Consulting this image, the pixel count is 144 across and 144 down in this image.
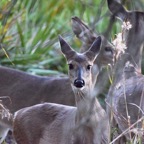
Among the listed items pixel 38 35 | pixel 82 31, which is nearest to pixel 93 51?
pixel 82 31

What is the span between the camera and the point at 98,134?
271 inches

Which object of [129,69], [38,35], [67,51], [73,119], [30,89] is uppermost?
[67,51]

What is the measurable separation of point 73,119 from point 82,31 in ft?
9.99

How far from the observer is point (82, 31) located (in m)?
10.0

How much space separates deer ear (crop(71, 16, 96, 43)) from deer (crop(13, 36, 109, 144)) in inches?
90.1

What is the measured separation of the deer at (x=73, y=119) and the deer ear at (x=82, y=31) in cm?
229

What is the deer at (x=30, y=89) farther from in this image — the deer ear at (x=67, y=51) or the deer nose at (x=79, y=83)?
the deer nose at (x=79, y=83)

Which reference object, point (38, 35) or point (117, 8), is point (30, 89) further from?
point (38, 35)

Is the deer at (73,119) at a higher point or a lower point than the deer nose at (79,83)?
lower

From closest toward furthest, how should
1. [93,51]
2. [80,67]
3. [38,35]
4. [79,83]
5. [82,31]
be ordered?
[79,83], [80,67], [93,51], [82,31], [38,35]

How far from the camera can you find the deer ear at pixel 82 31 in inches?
390

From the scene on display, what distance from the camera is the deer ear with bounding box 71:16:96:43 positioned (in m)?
9.91

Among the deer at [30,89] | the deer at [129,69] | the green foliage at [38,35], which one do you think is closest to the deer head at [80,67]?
the deer at [129,69]

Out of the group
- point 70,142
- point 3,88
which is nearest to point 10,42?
point 3,88
